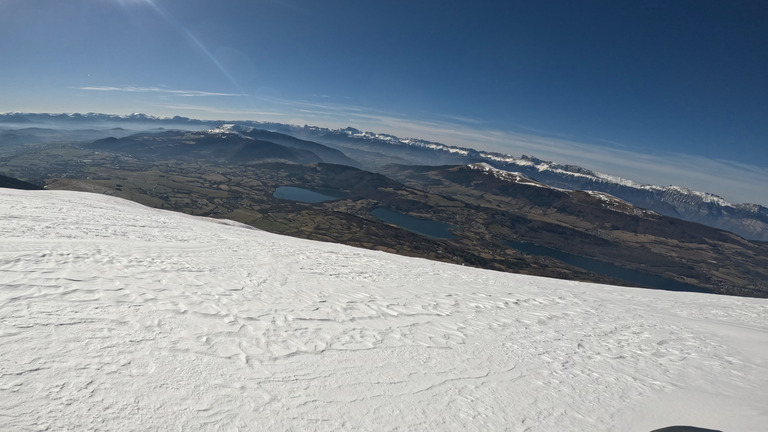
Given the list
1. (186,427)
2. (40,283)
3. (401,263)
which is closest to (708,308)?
(401,263)

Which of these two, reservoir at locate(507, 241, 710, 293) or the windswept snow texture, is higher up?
the windswept snow texture

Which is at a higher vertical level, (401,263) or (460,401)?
(460,401)

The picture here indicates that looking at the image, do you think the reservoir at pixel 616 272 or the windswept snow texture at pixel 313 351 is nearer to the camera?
the windswept snow texture at pixel 313 351

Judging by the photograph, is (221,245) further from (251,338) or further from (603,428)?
(603,428)

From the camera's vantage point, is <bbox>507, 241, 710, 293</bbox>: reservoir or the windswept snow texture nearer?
the windswept snow texture

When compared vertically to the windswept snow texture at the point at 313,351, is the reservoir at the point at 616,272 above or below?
below
